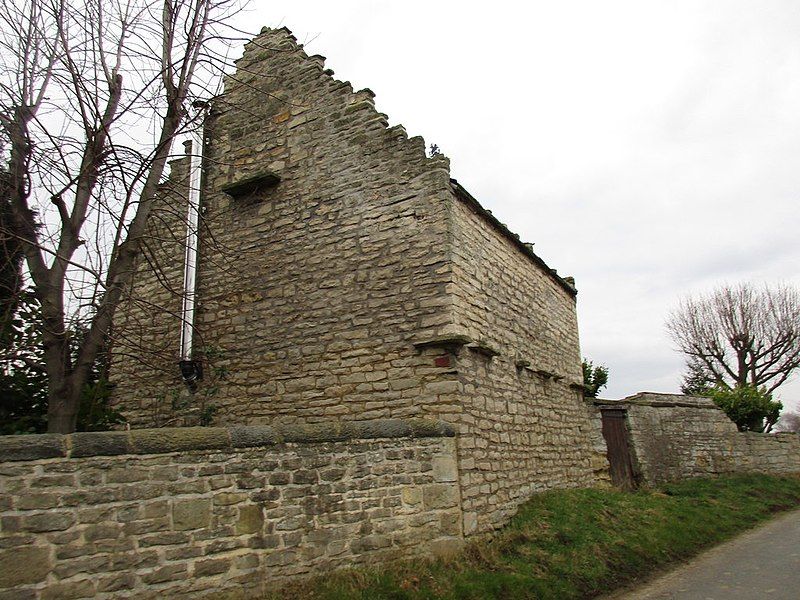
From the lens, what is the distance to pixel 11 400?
790cm

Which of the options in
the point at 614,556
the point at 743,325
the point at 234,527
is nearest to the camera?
the point at 234,527

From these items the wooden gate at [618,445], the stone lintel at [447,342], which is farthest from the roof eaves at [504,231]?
the wooden gate at [618,445]

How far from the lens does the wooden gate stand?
A: 1407 cm

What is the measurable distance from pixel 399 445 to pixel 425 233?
2.97 meters

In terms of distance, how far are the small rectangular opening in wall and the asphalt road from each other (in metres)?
7.33

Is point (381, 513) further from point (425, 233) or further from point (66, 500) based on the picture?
point (425, 233)

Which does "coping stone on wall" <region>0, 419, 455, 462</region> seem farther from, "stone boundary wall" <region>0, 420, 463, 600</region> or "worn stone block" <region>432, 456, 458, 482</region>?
"worn stone block" <region>432, 456, 458, 482</region>

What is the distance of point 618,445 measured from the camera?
1441 cm

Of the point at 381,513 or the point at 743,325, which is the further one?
the point at 743,325

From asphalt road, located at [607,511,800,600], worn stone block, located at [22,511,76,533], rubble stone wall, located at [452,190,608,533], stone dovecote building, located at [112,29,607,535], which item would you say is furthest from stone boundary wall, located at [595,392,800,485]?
worn stone block, located at [22,511,76,533]

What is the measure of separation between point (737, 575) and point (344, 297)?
597cm

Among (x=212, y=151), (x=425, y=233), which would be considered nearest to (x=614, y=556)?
(x=425, y=233)

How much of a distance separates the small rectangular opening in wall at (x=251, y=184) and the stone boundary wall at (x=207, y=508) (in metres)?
4.74

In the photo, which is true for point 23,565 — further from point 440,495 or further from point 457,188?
point 457,188
